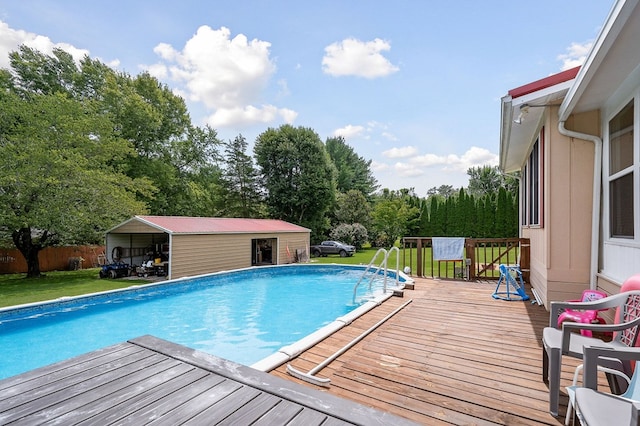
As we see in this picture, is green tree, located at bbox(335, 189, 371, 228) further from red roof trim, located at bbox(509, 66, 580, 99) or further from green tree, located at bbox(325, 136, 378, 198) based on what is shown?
red roof trim, located at bbox(509, 66, 580, 99)

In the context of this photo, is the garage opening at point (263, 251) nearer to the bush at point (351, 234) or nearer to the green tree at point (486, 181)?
the bush at point (351, 234)

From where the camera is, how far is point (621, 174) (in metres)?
3.40

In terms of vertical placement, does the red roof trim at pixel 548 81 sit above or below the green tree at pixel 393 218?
above

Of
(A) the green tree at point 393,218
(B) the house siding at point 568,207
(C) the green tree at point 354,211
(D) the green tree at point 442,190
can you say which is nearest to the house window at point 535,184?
(B) the house siding at point 568,207

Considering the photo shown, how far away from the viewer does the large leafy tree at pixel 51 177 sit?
11023 mm

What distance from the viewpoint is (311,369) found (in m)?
3.06

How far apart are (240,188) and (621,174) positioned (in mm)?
25897

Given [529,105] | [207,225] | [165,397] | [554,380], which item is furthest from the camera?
[207,225]

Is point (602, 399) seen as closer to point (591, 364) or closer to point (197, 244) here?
point (591, 364)

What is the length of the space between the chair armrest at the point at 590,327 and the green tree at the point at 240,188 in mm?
25546

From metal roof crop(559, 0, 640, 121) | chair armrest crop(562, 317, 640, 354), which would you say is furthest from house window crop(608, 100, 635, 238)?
chair armrest crop(562, 317, 640, 354)

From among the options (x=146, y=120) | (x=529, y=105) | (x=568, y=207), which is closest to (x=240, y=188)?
(x=146, y=120)

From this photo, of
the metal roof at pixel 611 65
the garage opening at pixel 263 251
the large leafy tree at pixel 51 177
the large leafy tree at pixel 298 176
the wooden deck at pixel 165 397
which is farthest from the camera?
the large leafy tree at pixel 298 176

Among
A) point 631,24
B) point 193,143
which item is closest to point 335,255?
point 193,143
